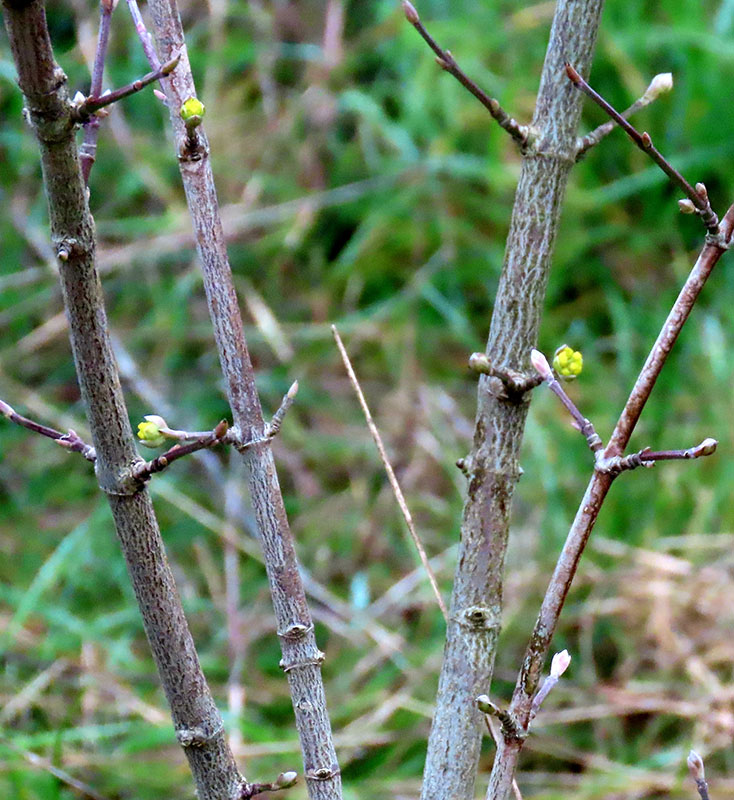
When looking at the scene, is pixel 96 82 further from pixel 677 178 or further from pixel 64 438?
pixel 677 178

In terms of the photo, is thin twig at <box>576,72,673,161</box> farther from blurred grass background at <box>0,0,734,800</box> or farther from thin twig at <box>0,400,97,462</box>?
blurred grass background at <box>0,0,734,800</box>

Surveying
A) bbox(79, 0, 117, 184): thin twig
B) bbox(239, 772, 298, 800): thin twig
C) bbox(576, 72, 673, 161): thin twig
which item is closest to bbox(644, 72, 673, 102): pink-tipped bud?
bbox(576, 72, 673, 161): thin twig

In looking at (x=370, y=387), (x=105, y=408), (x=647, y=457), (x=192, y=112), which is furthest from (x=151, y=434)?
(x=370, y=387)

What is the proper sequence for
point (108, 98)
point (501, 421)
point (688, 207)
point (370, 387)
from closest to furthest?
point (108, 98), point (688, 207), point (501, 421), point (370, 387)

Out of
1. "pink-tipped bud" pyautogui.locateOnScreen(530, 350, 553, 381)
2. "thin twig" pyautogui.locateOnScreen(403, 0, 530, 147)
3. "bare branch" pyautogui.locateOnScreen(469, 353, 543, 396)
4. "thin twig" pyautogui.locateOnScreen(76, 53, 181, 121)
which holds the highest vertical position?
"thin twig" pyautogui.locateOnScreen(403, 0, 530, 147)

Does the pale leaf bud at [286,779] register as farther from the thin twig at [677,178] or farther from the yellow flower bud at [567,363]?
the thin twig at [677,178]
